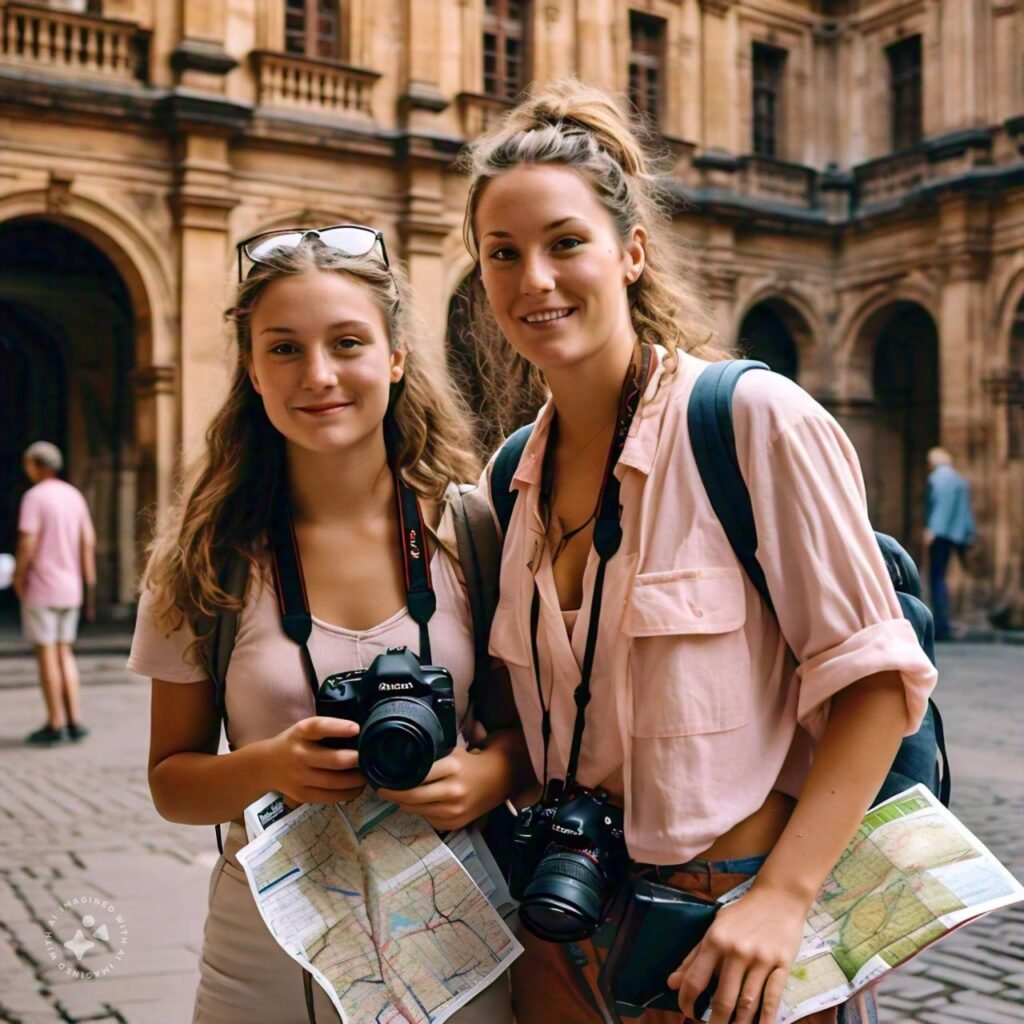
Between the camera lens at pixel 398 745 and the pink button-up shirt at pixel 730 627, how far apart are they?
0.79 feet

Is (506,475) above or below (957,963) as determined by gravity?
above

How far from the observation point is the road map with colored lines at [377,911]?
1757 mm

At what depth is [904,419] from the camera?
835 inches

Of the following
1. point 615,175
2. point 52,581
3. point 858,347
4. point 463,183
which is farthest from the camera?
point 858,347

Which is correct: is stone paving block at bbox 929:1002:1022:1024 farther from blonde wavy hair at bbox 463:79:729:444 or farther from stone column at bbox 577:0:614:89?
stone column at bbox 577:0:614:89

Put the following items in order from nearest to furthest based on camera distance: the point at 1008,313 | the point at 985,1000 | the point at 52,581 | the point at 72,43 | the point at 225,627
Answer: the point at 225,627
the point at 985,1000
the point at 52,581
the point at 72,43
the point at 1008,313

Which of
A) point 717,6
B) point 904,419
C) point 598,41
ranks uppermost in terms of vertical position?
point 717,6

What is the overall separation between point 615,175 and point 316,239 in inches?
19.4

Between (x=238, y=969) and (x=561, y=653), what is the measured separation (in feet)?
2.33

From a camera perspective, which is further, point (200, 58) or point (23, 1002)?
point (200, 58)

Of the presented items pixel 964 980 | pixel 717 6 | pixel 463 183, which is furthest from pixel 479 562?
pixel 717 6

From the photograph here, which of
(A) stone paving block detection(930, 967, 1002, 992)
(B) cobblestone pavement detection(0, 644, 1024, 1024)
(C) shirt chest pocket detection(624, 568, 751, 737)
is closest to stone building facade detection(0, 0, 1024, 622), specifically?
(B) cobblestone pavement detection(0, 644, 1024, 1024)

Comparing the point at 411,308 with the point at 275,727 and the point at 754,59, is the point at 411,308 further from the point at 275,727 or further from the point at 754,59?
the point at 754,59

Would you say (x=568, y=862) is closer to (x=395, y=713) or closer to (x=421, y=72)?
(x=395, y=713)
